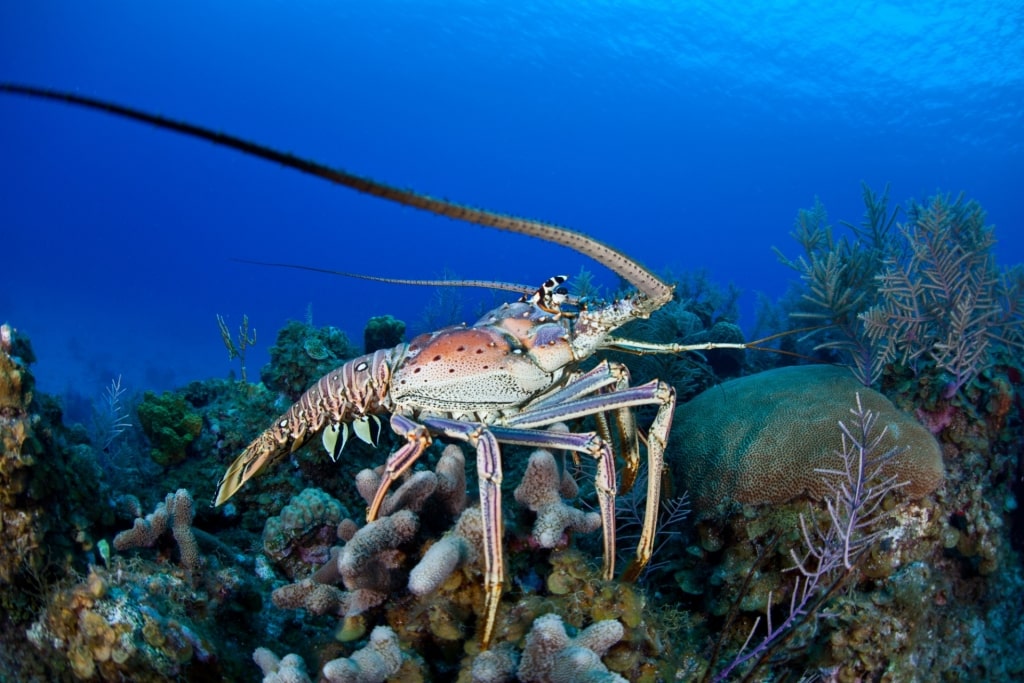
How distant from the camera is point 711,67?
62344mm

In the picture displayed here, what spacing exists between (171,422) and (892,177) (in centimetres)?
8570

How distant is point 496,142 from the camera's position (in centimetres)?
10256

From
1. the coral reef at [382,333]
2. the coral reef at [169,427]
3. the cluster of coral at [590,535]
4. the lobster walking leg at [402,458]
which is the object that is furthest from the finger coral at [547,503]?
the coral reef at [382,333]

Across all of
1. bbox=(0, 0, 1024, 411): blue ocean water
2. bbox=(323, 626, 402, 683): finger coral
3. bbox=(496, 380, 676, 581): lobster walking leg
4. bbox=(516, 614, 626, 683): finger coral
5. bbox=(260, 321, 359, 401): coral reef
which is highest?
bbox=(0, 0, 1024, 411): blue ocean water

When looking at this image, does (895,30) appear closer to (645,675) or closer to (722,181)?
(722,181)

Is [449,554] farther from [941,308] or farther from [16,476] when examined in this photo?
[941,308]

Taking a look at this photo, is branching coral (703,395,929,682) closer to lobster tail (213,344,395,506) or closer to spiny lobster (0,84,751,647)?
spiny lobster (0,84,751,647)

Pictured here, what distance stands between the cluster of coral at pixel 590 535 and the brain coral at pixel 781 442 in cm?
2

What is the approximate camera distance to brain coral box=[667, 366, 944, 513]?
141 inches

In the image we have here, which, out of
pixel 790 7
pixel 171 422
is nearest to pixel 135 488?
pixel 171 422

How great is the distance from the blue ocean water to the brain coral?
2712cm

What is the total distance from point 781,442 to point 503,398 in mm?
2012

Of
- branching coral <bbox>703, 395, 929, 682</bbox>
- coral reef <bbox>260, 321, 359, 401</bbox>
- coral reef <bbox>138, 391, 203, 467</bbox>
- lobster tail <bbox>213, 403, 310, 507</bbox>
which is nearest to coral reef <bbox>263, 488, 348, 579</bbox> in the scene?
lobster tail <bbox>213, 403, 310, 507</bbox>

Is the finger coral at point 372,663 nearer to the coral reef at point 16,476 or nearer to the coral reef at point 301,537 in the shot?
the coral reef at point 301,537
